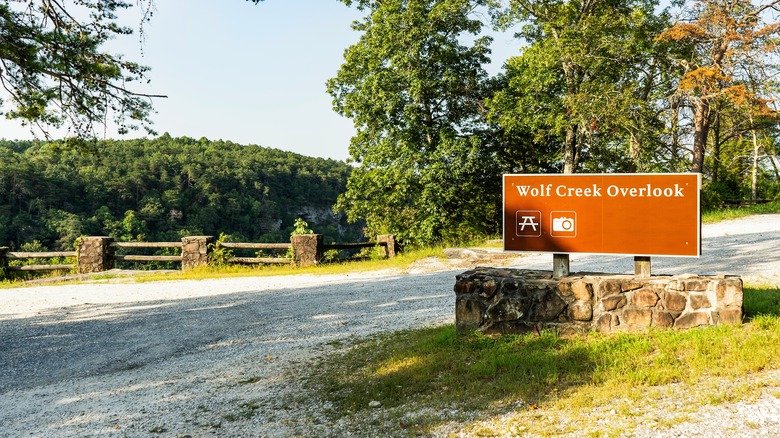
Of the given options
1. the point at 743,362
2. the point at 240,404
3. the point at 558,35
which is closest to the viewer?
the point at 743,362

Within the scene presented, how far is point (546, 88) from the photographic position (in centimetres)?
2070

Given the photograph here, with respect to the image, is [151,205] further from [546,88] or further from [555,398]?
[555,398]

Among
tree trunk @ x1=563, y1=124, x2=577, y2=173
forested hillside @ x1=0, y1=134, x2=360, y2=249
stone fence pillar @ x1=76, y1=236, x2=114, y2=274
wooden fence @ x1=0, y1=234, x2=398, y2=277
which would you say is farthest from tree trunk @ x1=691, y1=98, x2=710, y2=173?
forested hillside @ x1=0, y1=134, x2=360, y2=249

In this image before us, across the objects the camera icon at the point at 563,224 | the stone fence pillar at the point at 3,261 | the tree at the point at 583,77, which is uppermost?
the tree at the point at 583,77

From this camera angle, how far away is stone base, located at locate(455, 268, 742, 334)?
221 inches

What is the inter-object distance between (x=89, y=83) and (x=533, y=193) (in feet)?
25.3

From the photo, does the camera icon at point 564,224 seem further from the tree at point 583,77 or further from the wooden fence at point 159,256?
the tree at point 583,77

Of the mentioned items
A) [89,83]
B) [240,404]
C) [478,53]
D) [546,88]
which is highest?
[478,53]

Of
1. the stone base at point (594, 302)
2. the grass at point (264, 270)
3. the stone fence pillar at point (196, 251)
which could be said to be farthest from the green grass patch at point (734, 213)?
the stone fence pillar at point (196, 251)

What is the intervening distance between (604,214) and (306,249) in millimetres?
10642

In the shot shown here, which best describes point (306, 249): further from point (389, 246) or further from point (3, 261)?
point (3, 261)

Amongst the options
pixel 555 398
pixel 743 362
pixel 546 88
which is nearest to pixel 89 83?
pixel 555 398

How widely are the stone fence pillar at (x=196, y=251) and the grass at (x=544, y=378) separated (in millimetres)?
10401

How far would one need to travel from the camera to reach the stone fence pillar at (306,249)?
50.5 feet
